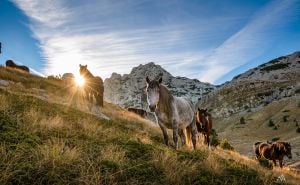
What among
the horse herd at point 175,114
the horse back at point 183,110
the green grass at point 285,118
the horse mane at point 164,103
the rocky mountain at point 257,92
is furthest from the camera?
the rocky mountain at point 257,92

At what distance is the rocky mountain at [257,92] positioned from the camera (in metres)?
109

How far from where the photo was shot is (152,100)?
1090 centimetres

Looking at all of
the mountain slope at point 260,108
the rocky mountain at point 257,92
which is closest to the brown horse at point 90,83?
the mountain slope at point 260,108

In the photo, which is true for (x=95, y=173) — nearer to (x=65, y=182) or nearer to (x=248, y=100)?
(x=65, y=182)

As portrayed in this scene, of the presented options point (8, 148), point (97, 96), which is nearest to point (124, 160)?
point (8, 148)

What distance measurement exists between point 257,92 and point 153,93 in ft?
416

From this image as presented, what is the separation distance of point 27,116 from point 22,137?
7.20 ft

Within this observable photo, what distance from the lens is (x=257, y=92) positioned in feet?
429

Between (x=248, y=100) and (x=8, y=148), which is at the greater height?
(x=248, y=100)

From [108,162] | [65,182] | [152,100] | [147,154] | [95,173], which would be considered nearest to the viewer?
[65,182]

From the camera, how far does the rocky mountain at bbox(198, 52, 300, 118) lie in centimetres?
10938

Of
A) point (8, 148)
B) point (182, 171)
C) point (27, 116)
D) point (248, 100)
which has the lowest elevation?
point (182, 171)

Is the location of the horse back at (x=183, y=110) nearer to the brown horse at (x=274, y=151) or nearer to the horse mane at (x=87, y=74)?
the brown horse at (x=274, y=151)

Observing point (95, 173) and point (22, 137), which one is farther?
point (22, 137)
